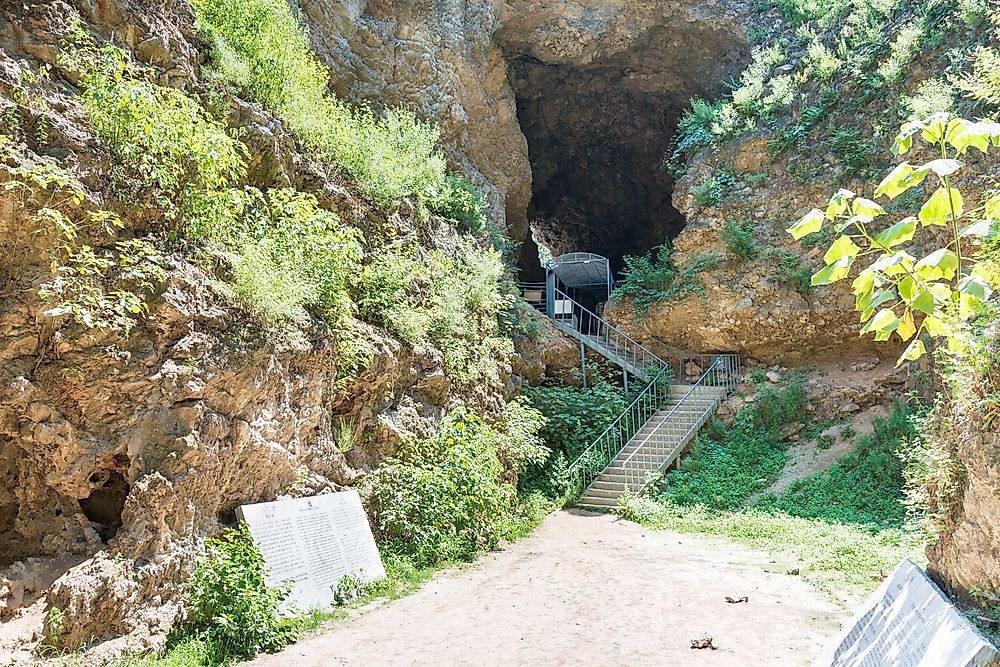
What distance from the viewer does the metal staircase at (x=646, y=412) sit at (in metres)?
13.7

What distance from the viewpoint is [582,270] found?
22.5 meters

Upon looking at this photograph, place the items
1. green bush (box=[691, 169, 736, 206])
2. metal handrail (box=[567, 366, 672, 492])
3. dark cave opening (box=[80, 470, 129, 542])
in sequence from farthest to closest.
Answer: green bush (box=[691, 169, 736, 206])
metal handrail (box=[567, 366, 672, 492])
dark cave opening (box=[80, 470, 129, 542])

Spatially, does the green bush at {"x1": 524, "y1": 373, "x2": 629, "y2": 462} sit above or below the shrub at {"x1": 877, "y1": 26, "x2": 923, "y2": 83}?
below

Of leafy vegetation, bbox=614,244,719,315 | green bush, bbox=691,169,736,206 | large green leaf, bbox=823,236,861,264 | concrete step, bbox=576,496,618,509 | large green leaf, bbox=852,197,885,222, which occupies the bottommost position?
concrete step, bbox=576,496,618,509

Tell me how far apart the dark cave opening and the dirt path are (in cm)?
180

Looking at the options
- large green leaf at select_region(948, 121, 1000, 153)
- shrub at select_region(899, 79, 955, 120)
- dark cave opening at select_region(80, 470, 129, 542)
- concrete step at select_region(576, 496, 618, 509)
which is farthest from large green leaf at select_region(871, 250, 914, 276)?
shrub at select_region(899, 79, 955, 120)

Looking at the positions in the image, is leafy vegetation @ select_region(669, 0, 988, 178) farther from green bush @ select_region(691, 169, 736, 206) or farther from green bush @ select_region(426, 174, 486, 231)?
green bush @ select_region(426, 174, 486, 231)

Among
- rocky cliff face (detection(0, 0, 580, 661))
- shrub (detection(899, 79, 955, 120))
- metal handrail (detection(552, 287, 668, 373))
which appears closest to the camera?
rocky cliff face (detection(0, 0, 580, 661))

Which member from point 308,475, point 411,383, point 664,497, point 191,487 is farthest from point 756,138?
point 191,487

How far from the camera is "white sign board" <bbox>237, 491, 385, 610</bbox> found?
6098mm

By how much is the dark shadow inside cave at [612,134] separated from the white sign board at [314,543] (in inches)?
616

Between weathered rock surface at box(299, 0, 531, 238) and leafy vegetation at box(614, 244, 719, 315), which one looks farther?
leafy vegetation at box(614, 244, 719, 315)

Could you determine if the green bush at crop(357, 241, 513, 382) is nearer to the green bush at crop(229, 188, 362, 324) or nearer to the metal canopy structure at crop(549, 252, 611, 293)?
the green bush at crop(229, 188, 362, 324)

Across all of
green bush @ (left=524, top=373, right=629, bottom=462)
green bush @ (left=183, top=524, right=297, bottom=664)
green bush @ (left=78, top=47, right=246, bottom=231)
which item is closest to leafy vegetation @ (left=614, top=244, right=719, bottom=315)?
green bush @ (left=524, top=373, right=629, bottom=462)
